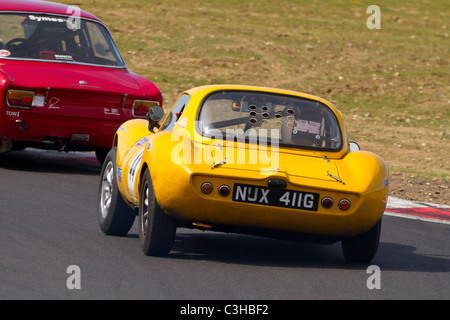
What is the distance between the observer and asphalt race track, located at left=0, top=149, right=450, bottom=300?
654cm

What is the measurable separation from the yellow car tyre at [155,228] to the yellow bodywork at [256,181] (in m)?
0.09

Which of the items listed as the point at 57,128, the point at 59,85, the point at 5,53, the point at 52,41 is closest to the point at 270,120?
the point at 59,85

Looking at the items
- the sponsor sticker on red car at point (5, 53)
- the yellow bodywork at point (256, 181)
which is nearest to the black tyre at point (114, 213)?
the yellow bodywork at point (256, 181)

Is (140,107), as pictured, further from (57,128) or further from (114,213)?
(114,213)

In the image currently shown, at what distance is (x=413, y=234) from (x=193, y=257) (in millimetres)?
2847

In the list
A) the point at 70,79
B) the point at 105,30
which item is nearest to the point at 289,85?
the point at 105,30

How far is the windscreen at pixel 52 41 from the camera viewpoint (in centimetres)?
1227

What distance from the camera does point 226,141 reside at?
24.9 feet

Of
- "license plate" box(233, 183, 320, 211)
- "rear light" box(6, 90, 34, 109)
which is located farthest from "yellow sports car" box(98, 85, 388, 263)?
"rear light" box(6, 90, 34, 109)

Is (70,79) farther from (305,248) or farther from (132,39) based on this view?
(132,39)

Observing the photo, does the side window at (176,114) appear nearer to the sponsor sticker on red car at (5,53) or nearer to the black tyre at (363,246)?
the black tyre at (363,246)

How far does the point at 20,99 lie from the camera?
11.4m

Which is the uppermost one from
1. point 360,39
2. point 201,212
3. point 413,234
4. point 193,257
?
point 201,212

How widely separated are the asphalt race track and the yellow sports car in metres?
0.28
